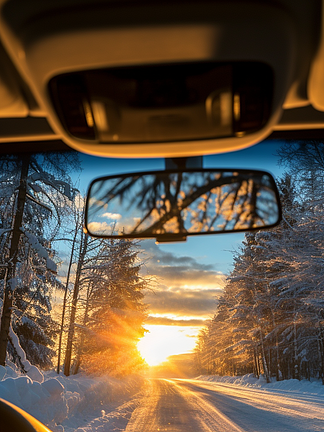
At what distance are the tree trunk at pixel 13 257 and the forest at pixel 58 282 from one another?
0.09ft

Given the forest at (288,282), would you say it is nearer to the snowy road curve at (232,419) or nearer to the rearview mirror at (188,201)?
the snowy road curve at (232,419)

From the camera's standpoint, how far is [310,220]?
13.4 meters

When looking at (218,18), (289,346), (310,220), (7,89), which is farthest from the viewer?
(289,346)

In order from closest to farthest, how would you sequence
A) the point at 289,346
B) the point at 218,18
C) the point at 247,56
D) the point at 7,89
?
the point at 218,18 < the point at 247,56 < the point at 7,89 < the point at 289,346

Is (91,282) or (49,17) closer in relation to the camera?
(49,17)

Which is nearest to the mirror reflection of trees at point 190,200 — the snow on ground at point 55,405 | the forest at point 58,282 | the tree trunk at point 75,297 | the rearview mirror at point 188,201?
the rearview mirror at point 188,201

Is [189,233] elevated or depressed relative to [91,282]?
depressed

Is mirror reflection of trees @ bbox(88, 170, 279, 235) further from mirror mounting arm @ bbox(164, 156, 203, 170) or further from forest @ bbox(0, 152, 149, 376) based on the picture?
forest @ bbox(0, 152, 149, 376)

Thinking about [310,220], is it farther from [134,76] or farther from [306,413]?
[134,76]

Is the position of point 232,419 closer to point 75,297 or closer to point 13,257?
point 13,257

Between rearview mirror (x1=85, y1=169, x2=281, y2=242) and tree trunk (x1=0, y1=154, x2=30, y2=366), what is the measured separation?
29.9 ft

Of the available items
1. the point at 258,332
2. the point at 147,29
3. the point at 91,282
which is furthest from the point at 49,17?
the point at 258,332

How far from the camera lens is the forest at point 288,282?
541 inches

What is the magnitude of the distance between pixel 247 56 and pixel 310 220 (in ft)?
44.0
